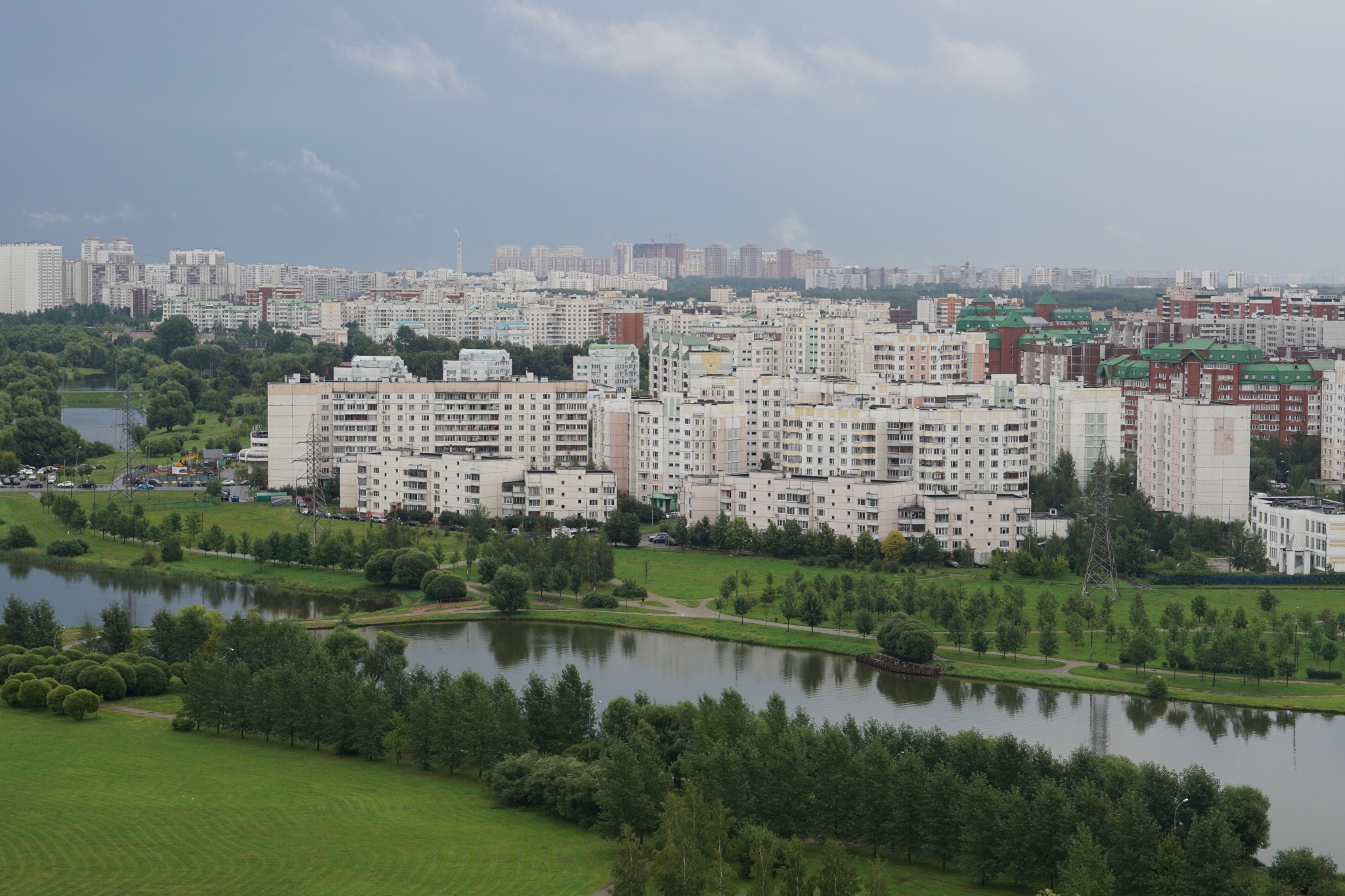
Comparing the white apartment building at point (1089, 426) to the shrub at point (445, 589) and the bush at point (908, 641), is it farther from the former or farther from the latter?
the shrub at point (445, 589)

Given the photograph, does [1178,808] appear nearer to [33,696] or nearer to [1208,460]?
[33,696]

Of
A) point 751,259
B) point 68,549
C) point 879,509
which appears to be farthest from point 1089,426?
point 751,259

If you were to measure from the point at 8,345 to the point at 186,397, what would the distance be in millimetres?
17891

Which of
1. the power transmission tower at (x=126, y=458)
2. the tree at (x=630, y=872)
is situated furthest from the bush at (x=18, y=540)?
the tree at (x=630, y=872)

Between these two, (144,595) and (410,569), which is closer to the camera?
(144,595)

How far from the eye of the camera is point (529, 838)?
11914mm

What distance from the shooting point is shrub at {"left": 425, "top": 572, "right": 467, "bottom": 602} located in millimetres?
20875

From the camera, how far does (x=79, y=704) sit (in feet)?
49.1

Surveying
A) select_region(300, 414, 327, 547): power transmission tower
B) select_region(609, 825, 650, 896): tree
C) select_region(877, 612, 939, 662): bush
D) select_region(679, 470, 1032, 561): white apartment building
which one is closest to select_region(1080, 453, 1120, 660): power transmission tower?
select_region(679, 470, 1032, 561): white apartment building

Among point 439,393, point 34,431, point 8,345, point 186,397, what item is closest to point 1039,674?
point 439,393

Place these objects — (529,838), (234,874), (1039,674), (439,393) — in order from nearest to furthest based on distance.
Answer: (234,874) < (529,838) < (1039,674) < (439,393)

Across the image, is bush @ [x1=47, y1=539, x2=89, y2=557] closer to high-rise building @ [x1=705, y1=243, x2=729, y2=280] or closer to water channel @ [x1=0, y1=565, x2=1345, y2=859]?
water channel @ [x1=0, y1=565, x2=1345, y2=859]

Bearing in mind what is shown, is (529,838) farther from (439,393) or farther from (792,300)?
(792,300)

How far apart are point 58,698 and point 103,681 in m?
0.52
